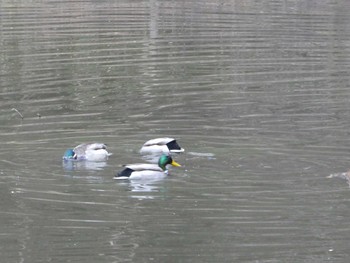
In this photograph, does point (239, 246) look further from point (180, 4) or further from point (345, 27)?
point (180, 4)

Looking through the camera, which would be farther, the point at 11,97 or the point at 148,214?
the point at 11,97

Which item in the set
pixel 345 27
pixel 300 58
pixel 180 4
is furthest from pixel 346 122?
pixel 180 4

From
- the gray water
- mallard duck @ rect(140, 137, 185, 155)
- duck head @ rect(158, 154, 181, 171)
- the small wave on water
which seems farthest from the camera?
mallard duck @ rect(140, 137, 185, 155)

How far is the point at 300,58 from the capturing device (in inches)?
1039

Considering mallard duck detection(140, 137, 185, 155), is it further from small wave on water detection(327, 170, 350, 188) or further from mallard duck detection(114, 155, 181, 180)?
small wave on water detection(327, 170, 350, 188)

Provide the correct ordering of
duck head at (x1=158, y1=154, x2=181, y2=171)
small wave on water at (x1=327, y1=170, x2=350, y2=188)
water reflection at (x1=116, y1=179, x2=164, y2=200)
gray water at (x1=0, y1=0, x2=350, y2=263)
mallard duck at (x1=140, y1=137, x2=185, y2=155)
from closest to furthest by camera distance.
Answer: gray water at (x1=0, y1=0, x2=350, y2=263), water reflection at (x1=116, y1=179, x2=164, y2=200), small wave on water at (x1=327, y1=170, x2=350, y2=188), duck head at (x1=158, y1=154, x2=181, y2=171), mallard duck at (x1=140, y1=137, x2=185, y2=155)

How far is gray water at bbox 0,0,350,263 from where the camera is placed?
41.2ft

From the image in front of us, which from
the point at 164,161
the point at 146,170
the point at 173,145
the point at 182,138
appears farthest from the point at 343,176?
the point at 182,138

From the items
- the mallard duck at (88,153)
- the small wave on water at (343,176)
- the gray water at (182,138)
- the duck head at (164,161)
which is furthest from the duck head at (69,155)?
the small wave on water at (343,176)

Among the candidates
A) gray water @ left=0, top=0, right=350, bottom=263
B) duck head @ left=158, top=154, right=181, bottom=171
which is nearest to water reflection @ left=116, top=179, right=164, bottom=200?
gray water @ left=0, top=0, right=350, bottom=263

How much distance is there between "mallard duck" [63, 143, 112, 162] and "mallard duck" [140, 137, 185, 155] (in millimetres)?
669

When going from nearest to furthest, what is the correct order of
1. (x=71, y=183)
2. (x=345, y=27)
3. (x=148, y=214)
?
(x=148, y=214) < (x=71, y=183) < (x=345, y=27)

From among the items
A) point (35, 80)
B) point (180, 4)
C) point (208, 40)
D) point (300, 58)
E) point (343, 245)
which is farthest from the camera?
point (180, 4)

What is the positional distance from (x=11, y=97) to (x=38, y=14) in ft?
53.4
